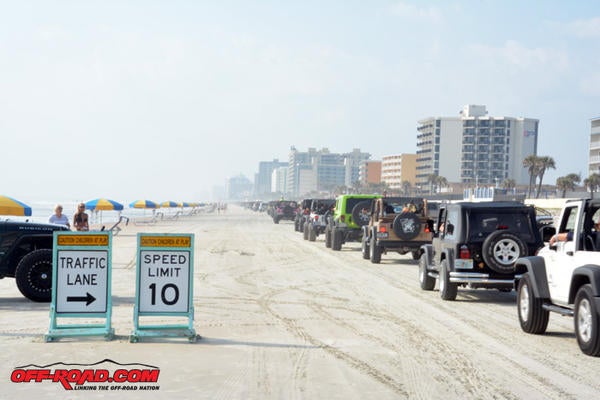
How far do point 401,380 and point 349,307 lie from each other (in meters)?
5.55

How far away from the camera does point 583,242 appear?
983 cm

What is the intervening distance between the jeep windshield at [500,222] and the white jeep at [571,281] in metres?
3.02

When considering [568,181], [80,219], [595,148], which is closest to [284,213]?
[80,219]

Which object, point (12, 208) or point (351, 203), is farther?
point (351, 203)

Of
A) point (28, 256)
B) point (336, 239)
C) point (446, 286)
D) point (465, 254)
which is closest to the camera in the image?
point (28, 256)

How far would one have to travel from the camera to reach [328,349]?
377 inches

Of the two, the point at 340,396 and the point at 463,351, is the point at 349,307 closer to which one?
the point at 463,351

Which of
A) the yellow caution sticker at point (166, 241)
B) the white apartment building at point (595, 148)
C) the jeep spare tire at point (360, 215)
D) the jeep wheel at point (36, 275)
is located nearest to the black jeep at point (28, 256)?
the jeep wheel at point (36, 275)

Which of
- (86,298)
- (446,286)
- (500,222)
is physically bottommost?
(446,286)

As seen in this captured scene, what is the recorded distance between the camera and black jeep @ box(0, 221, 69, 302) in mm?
13398

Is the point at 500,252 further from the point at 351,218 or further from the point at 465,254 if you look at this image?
the point at 351,218

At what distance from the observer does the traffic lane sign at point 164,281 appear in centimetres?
978

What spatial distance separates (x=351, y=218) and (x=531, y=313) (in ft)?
58.4

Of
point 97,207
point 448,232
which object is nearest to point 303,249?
point 448,232
